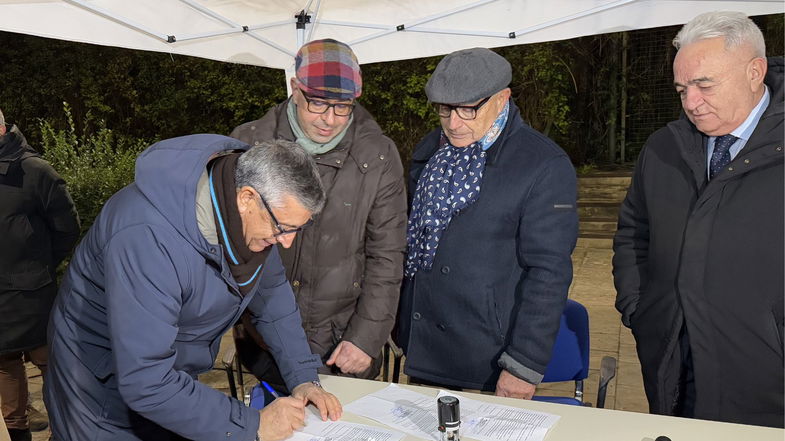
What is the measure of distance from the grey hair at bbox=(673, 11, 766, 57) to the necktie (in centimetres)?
24

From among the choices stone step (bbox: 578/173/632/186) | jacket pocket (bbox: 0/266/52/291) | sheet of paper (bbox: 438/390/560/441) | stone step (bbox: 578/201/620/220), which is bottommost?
stone step (bbox: 578/201/620/220)

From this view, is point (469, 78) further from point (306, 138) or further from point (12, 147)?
point (12, 147)

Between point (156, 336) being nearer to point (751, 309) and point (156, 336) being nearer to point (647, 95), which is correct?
point (751, 309)

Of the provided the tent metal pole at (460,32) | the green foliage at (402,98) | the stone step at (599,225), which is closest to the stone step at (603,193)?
the stone step at (599,225)

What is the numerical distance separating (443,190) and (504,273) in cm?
34

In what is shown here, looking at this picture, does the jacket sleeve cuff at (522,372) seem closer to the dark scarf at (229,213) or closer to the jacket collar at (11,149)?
the dark scarf at (229,213)

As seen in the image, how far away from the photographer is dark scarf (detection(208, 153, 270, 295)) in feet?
5.34

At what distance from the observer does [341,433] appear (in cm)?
190

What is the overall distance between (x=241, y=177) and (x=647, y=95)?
11178mm

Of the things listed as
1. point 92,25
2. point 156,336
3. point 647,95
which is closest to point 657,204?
point 156,336

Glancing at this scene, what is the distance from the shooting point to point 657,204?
221cm

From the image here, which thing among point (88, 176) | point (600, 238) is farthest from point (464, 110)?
point (600, 238)

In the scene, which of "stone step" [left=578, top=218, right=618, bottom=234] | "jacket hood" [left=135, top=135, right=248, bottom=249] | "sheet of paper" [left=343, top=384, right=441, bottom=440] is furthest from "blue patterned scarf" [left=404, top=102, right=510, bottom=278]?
"stone step" [left=578, top=218, right=618, bottom=234]

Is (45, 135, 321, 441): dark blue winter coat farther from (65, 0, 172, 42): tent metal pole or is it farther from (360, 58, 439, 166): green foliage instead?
(360, 58, 439, 166): green foliage
